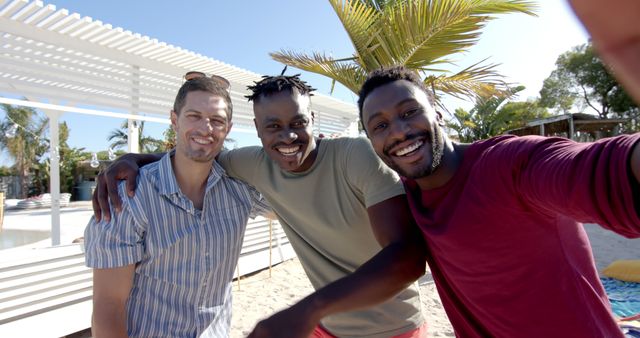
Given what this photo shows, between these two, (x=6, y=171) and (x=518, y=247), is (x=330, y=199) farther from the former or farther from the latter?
(x=6, y=171)

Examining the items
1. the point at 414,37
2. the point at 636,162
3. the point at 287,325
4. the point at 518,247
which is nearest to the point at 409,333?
the point at 518,247

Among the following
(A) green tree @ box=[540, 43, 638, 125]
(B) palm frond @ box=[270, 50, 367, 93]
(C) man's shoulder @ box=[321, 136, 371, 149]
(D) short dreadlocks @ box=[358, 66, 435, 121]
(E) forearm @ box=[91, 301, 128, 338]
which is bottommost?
(E) forearm @ box=[91, 301, 128, 338]

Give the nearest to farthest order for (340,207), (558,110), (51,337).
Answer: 1. (340,207)
2. (51,337)
3. (558,110)

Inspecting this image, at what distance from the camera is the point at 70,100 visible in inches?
274

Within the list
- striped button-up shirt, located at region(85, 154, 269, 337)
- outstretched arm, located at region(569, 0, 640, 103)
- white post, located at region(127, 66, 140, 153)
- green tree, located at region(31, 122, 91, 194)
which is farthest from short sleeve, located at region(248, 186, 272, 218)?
green tree, located at region(31, 122, 91, 194)

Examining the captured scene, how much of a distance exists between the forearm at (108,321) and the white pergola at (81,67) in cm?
530

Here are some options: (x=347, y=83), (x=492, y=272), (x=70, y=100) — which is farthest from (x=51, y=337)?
(x=492, y=272)

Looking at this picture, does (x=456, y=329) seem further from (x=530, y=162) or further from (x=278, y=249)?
(x=278, y=249)

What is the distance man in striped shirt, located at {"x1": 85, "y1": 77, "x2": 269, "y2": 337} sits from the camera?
6.19ft

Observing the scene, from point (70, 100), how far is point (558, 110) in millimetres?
33285

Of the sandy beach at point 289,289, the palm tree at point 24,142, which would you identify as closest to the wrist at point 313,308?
the sandy beach at point 289,289

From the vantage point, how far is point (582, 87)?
27.5 m

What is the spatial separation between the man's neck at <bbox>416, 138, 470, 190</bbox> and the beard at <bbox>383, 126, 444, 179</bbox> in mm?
20

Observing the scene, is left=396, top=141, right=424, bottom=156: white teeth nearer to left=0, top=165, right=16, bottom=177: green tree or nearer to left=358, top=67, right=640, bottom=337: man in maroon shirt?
left=358, top=67, right=640, bottom=337: man in maroon shirt
